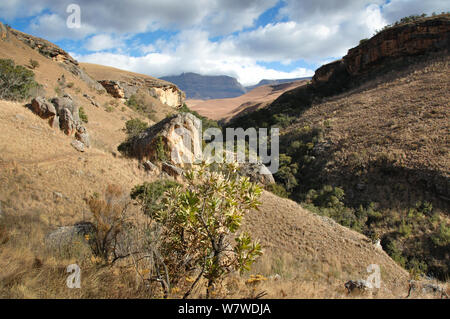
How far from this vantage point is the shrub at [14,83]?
14086mm

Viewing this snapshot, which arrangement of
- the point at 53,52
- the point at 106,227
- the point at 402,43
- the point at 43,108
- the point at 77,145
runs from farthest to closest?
the point at 402,43, the point at 53,52, the point at 43,108, the point at 77,145, the point at 106,227

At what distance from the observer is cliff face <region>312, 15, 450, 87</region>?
99.6ft

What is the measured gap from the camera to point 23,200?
6504 mm

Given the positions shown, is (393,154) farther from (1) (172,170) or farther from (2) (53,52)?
(2) (53,52)

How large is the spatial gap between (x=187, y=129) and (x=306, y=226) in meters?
7.04

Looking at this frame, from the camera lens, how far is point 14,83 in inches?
575

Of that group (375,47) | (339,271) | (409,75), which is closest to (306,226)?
(339,271)

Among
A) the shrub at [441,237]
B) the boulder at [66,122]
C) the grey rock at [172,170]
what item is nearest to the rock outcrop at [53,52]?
the boulder at [66,122]

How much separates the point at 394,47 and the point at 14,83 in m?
41.9

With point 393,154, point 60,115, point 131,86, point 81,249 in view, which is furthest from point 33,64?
point 393,154

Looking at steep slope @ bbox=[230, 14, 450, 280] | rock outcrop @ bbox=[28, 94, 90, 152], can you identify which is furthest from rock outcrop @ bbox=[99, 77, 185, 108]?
rock outcrop @ bbox=[28, 94, 90, 152]

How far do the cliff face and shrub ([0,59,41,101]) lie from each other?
129 ft

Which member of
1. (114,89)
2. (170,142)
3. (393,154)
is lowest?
(393,154)

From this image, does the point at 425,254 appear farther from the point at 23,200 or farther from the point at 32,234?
the point at 23,200
